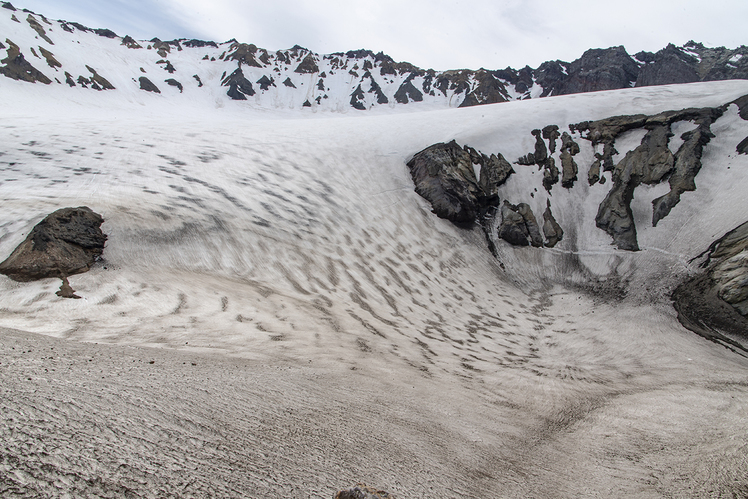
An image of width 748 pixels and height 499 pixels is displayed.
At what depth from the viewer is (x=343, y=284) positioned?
799 cm

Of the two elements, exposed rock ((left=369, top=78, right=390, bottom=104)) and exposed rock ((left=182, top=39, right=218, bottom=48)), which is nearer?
exposed rock ((left=369, top=78, right=390, bottom=104))

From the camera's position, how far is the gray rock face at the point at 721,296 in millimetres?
7805

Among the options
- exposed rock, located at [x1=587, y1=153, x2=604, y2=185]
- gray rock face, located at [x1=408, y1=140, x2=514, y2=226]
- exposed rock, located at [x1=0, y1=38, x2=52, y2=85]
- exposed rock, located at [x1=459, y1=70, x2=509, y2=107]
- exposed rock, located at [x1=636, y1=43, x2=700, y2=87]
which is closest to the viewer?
gray rock face, located at [x1=408, y1=140, x2=514, y2=226]

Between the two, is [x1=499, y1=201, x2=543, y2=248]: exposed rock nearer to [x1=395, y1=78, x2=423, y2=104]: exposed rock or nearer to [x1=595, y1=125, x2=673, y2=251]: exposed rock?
[x1=595, y1=125, x2=673, y2=251]: exposed rock

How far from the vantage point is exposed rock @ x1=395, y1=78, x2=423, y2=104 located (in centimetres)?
8325

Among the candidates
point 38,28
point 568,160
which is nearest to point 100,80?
point 38,28

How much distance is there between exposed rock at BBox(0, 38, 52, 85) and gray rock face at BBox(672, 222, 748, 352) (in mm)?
73197

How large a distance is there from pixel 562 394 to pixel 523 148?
552 inches

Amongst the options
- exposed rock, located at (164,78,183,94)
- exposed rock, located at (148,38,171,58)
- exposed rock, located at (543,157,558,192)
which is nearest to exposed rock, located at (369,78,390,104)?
exposed rock, located at (164,78,183,94)

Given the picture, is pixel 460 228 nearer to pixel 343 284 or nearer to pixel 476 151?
pixel 476 151

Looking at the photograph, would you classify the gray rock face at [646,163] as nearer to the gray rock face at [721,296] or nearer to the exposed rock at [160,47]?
the gray rock face at [721,296]

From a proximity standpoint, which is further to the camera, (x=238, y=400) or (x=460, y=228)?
(x=460, y=228)

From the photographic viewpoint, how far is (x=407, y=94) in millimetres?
84625

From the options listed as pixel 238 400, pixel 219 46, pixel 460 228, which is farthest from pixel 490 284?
pixel 219 46
